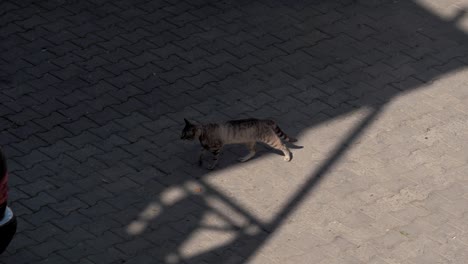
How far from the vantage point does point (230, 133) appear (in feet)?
33.7

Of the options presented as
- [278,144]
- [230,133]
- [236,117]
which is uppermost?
[230,133]

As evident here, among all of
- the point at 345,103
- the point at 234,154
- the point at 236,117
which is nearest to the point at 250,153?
the point at 234,154

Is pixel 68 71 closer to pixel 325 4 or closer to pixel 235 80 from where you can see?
pixel 235 80

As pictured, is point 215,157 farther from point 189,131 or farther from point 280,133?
point 280,133

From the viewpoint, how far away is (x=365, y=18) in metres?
13.5

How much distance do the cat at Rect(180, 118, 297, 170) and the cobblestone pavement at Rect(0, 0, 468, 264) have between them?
0.28 metres

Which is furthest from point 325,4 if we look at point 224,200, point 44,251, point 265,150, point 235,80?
point 44,251

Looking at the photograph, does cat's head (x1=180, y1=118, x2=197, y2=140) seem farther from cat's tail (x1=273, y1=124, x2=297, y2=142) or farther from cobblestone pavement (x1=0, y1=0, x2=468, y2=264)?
cat's tail (x1=273, y1=124, x2=297, y2=142)

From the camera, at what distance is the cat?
405 inches

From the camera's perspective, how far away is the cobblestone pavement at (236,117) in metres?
9.41

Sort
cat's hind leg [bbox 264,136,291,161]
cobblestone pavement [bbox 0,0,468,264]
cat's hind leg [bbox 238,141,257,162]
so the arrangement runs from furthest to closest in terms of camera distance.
A: cat's hind leg [bbox 238,141,257,162]
cat's hind leg [bbox 264,136,291,161]
cobblestone pavement [bbox 0,0,468,264]

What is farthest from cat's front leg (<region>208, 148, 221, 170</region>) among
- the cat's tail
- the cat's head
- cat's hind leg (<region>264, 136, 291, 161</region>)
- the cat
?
the cat's tail

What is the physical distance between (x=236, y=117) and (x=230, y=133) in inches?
37.4

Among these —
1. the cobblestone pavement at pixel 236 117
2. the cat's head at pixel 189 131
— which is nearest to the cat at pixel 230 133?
the cat's head at pixel 189 131
